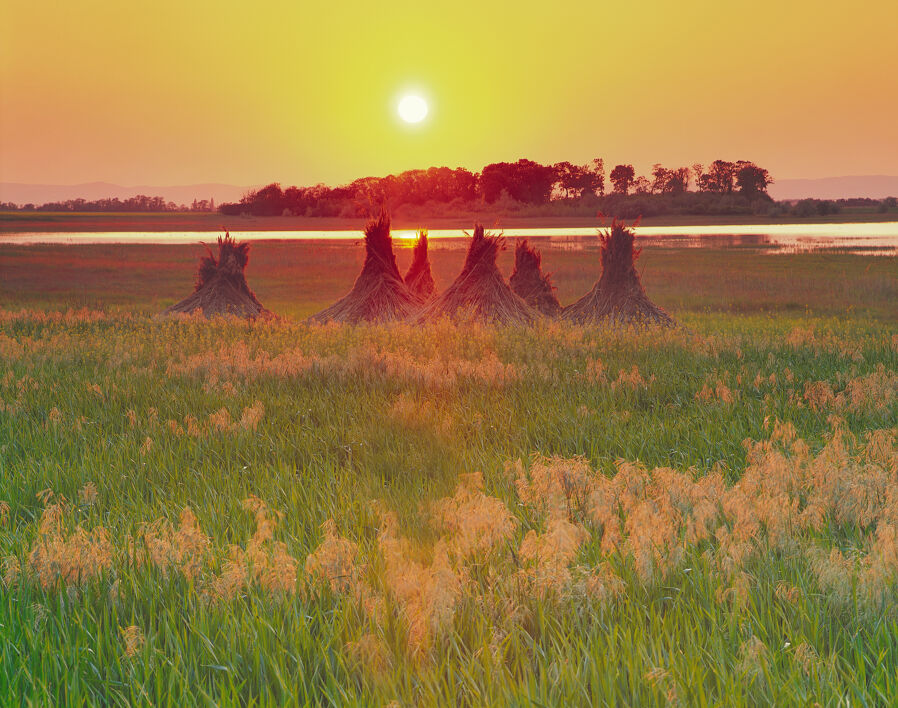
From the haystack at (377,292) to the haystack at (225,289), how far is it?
8.85 ft

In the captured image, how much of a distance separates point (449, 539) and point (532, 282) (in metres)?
16.7

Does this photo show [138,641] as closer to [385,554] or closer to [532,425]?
[385,554]

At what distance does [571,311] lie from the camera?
60.1 ft

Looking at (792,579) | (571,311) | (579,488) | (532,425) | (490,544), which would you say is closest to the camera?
(792,579)

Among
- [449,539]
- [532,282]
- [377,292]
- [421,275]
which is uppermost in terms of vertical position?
[421,275]

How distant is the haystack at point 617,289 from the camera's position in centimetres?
1711

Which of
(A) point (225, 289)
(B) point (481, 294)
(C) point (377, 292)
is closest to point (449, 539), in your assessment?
(B) point (481, 294)

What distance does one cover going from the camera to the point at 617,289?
57.4 ft

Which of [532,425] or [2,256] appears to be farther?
[2,256]

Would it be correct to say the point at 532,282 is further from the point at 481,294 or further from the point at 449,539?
the point at 449,539

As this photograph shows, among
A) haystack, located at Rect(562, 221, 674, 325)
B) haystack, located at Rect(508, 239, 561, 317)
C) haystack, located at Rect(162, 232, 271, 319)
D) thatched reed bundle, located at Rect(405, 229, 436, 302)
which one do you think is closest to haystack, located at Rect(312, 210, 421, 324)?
thatched reed bundle, located at Rect(405, 229, 436, 302)

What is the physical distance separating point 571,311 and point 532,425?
11998 millimetres

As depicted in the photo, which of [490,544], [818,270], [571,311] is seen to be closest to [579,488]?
[490,544]

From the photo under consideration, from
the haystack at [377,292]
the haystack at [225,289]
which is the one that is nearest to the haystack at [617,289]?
the haystack at [377,292]
